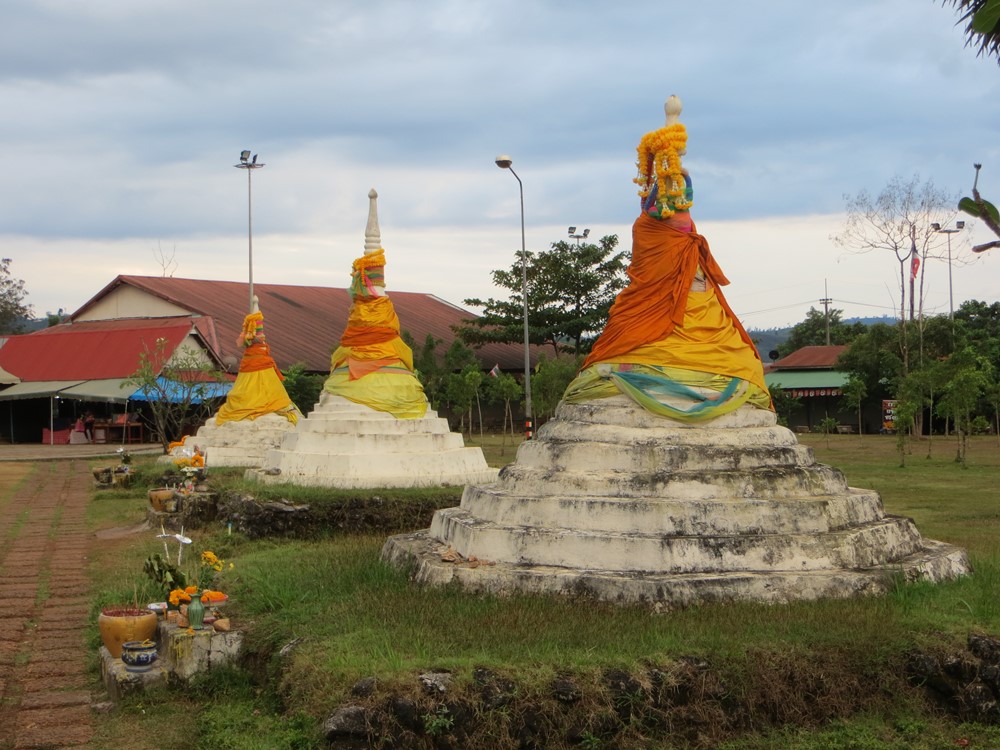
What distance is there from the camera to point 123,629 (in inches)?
368

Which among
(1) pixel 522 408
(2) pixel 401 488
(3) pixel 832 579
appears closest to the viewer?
(3) pixel 832 579

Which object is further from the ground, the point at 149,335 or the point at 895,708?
the point at 149,335

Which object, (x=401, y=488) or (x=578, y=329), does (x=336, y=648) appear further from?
(x=578, y=329)

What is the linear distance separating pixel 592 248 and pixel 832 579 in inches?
1488

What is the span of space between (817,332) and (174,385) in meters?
42.0

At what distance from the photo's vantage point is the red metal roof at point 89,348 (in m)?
41.4

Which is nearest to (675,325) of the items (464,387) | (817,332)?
(464,387)

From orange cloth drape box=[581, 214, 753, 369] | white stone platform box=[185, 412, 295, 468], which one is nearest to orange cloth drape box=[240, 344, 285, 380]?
white stone platform box=[185, 412, 295, 468]

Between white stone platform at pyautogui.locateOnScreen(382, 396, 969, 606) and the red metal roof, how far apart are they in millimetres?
32367

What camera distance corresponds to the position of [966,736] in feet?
24.6

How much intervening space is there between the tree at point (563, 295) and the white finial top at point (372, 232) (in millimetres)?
25341

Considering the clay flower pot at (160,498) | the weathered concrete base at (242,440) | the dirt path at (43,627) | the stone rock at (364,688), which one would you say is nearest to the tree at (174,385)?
the weathered concrete base at (242,440)

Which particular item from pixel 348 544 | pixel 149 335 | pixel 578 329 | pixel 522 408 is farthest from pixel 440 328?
pixel 348 544

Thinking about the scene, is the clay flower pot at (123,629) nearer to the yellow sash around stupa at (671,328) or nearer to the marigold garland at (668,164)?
the yellow sash around stupa at (671,328)
